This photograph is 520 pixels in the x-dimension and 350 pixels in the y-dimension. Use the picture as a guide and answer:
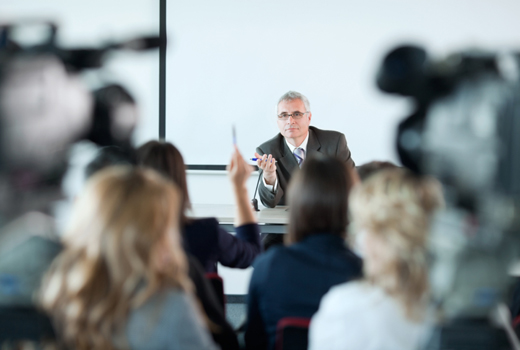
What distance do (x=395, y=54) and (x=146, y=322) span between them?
0.72 metres

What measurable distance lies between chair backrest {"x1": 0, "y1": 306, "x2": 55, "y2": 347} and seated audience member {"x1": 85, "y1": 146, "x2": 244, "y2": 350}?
1.07 ft

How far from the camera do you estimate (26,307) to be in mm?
1072

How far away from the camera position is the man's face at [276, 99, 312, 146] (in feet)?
10.8

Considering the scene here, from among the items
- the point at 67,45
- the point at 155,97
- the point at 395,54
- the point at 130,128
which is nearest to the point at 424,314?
the point at 395,54

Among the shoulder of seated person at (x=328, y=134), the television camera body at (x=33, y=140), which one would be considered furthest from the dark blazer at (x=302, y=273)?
the shoulder of seated person at (x=328, y=134)

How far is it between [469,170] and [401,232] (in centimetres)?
20

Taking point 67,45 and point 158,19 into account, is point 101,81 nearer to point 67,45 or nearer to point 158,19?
point 67,45

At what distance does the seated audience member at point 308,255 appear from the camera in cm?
131

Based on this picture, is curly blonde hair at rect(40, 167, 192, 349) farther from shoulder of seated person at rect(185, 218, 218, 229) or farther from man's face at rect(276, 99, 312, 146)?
man's face at rect(276, 99, 312, 146)

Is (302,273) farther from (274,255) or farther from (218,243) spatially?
(218,243)

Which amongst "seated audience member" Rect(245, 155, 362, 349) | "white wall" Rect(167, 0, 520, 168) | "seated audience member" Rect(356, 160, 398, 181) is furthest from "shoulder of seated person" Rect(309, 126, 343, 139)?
"seated audience member" Rect(245, 155, 362, 349)

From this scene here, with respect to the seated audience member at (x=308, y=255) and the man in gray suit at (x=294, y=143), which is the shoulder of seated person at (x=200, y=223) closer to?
the seated audience member at (x=308, y=255)

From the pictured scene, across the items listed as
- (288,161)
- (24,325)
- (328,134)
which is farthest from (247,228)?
(328,134)

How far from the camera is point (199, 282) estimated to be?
52.0 inches
